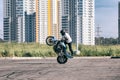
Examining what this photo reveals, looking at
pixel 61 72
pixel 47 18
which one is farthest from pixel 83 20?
pixel 61 72

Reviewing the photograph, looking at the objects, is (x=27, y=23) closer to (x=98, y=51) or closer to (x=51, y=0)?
(x=51, y=0)

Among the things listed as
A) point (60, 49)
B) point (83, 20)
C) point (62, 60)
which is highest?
point (83, 20)

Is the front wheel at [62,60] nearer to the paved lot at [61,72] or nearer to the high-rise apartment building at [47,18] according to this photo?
the paved lot at [61,72]

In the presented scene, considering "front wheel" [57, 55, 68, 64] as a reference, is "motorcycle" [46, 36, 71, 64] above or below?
above

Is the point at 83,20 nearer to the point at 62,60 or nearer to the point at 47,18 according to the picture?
the point at 47,18

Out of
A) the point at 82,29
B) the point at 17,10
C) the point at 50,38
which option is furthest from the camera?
the point at 17,10

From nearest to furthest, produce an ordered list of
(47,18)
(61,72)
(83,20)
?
1. (61,72)
2. (83,20)
3. (47,18)

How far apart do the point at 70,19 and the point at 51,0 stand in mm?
4997

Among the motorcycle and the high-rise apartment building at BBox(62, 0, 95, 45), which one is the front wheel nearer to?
the motorcycle

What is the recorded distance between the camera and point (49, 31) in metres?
77.4

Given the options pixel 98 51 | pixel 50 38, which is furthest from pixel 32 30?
pixel 50 38

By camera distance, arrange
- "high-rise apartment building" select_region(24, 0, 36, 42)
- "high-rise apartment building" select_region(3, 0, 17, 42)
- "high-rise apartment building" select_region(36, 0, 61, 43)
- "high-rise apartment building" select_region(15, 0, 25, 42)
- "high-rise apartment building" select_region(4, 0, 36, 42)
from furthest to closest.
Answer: "high-rise apartment building" select_region(3, 0, 17, 42) → "high-rise apartment building" select_region(4, 0, 36, 42) → "high-rise apartment building" select_region(24, 0, 36, 42) → "high-rise apartment building" select_region(15, 0, 25, 42) → "high-rise apartment building" select_region(36, 0, 61, 43)

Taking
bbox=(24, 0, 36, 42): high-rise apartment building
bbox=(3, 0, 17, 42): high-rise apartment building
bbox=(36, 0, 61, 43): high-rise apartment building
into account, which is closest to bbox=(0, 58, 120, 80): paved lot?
bbox=(36, 0, 61, 43): high-rise apartment building

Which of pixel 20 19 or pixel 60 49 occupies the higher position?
pixel 20 19
